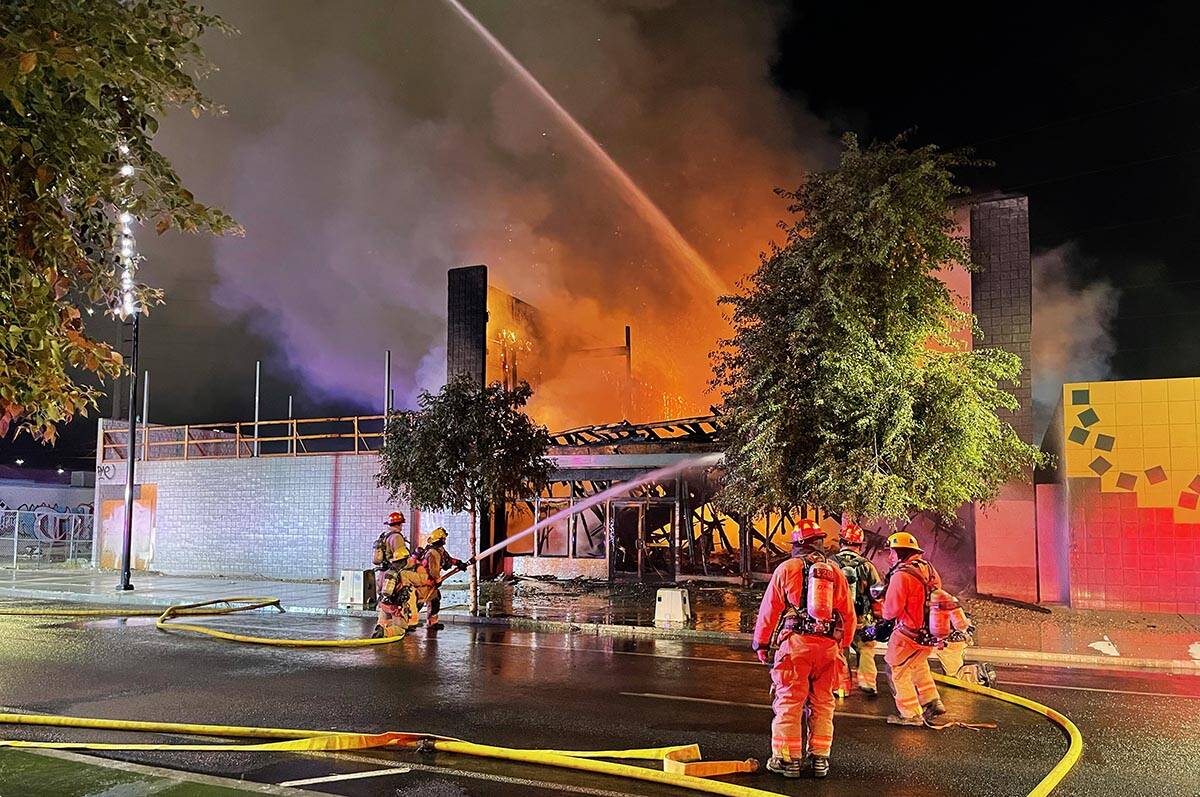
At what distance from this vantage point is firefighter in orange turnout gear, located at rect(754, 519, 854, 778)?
6.08m

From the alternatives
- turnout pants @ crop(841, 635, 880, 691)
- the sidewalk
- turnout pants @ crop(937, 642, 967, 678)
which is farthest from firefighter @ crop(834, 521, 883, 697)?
the sidewalk

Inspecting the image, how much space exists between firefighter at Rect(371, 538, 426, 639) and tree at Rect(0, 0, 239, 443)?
8982 millimetres

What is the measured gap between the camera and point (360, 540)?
2259cm

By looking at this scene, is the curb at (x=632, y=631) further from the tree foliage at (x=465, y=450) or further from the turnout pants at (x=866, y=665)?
the turnout pants at (x=866, y=665)

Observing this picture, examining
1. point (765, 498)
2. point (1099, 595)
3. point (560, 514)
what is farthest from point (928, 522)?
point (560, 514)

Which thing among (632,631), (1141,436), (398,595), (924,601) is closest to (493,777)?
(924,601)

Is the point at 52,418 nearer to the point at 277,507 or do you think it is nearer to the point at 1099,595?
the point at 1099,595

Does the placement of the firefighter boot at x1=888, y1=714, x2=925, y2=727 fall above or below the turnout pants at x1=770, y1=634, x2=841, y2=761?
below

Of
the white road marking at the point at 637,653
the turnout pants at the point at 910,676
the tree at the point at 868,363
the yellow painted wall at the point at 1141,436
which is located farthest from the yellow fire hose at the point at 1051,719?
the yellow painted wall at the point at 1141,436

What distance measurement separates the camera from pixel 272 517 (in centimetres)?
2392

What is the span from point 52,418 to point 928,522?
1681cm

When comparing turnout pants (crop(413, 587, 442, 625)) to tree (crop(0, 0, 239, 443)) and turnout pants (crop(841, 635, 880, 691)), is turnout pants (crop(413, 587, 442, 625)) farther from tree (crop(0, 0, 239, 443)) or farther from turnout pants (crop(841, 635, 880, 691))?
tree (crop(0, 0, 239, 443))

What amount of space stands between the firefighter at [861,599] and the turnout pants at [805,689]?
243 cm

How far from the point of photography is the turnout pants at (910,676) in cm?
759
